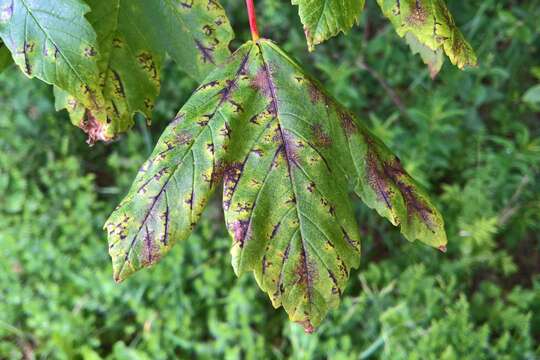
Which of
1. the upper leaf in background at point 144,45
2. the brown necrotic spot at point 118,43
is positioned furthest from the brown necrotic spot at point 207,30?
the brown necrotic spot at point 118,43

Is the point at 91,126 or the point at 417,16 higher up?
the point at 417,16

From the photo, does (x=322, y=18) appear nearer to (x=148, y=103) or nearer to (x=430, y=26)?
(x=430, y=26)

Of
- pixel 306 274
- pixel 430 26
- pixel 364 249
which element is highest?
pixel 430 26

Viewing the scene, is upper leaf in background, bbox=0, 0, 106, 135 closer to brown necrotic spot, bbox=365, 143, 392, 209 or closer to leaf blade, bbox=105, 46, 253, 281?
leaf blade, bbox=105, 46, 253, 281

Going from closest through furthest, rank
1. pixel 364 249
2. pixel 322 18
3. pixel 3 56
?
pixel 322 18 < pixel 3 56 < pixel 364 249

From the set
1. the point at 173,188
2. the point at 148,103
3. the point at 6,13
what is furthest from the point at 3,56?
the point at 173,188

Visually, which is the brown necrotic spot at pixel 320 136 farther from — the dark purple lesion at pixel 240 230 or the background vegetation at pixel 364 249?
the background vegetation at pixel 364 249

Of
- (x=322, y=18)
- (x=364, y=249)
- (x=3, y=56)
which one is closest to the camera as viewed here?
(x=322, y=18)
